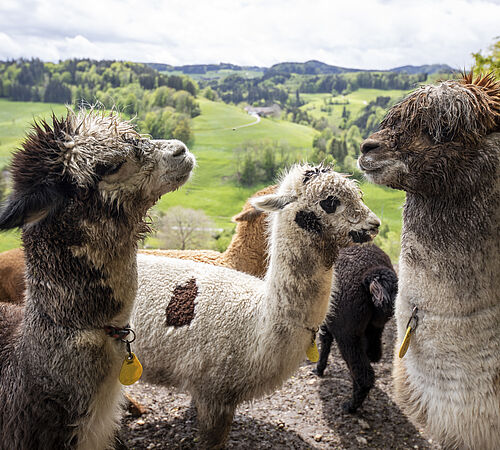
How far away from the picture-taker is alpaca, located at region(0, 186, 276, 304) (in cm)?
444

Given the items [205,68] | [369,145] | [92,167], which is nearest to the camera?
[92,167]

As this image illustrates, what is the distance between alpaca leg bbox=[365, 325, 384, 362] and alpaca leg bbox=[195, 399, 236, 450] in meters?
2.14

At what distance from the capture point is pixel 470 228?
2.14 metres

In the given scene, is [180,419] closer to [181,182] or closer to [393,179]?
[181,182]

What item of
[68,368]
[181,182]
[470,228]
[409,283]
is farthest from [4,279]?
[470,228]

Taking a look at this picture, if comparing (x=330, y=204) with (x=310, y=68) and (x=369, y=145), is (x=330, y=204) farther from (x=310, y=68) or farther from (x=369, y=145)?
(x=310, y=68)

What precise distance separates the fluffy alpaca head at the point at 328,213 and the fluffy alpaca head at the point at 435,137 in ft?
1.89

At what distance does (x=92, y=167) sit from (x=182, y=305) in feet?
5.65

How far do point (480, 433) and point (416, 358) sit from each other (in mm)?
499

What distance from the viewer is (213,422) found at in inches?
119

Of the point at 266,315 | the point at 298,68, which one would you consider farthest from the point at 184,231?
the point at 298,68

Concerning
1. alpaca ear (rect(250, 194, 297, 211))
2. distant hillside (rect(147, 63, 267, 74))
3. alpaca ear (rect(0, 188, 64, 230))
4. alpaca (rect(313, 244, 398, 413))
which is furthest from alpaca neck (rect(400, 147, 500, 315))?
distant hillside (rect(147, 63, 267, 74))

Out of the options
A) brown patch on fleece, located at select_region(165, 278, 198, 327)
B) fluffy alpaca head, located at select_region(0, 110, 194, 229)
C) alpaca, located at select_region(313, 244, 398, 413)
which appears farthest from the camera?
alpaca, located at select_region(313, 244, 398, 413)

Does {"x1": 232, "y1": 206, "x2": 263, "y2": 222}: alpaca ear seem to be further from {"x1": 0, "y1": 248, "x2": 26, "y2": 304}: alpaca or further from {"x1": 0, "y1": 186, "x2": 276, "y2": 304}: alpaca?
{"x1": 0, "y1": 248, "x2": 26, "y2": 304}: alpaca
